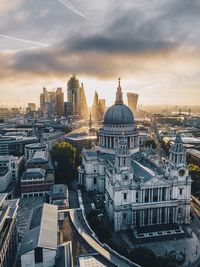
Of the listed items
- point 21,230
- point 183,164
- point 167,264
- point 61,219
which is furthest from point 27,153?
point 167,264

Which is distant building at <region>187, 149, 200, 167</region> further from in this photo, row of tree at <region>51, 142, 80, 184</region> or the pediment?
row of tree at <region>51, 142, 80, 184</region>

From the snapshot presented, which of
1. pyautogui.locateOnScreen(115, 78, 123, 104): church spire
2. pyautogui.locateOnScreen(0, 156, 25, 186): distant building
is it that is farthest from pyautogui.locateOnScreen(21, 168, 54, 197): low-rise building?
pyautogui.locateOnScreen(115, 78, 123, 104): church spire

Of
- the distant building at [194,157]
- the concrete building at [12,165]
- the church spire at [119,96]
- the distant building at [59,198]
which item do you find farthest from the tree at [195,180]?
the concrete building at [12,165]

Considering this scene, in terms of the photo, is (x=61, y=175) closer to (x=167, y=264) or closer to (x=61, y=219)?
(x=61, y=219)

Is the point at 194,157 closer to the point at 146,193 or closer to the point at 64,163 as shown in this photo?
the point at 146,193

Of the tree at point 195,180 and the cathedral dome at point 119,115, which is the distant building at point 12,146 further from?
the tree at point 195,180
